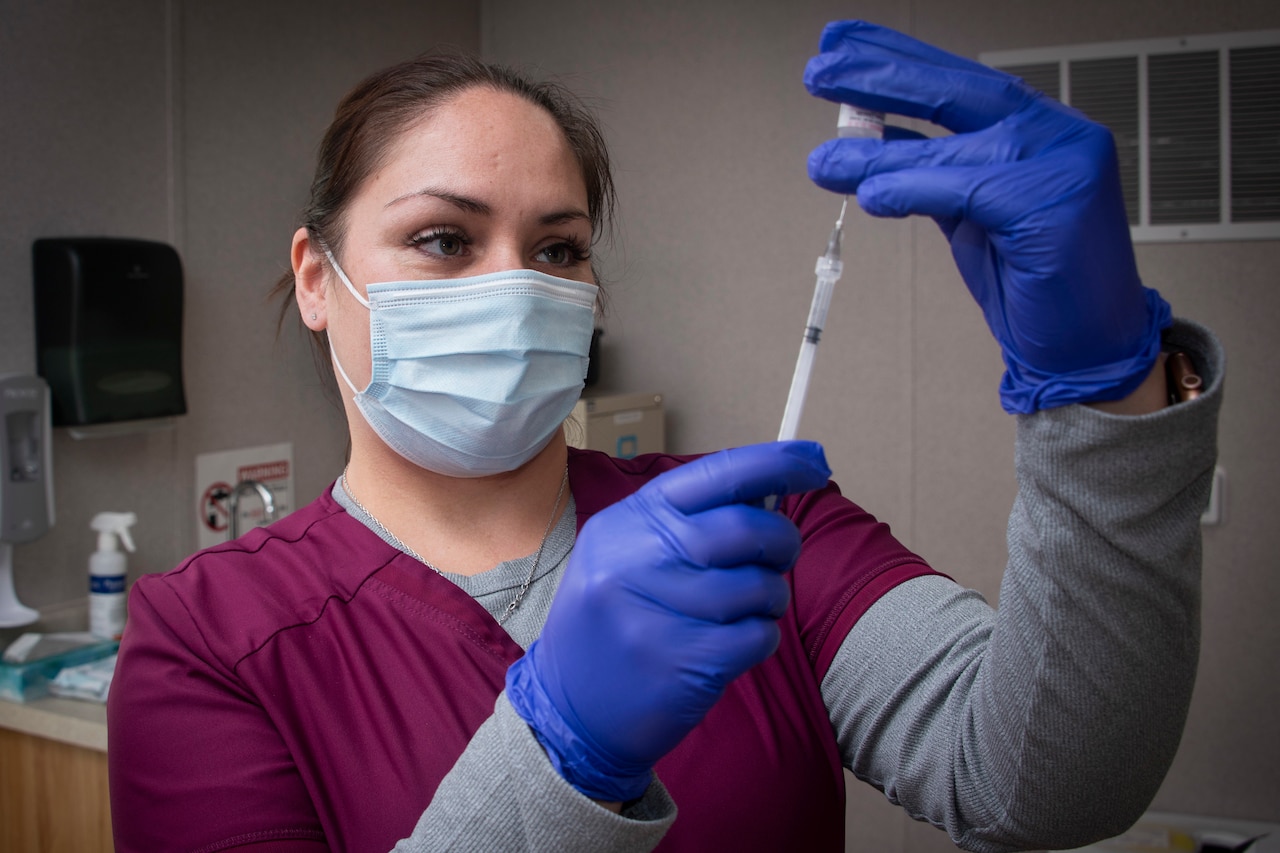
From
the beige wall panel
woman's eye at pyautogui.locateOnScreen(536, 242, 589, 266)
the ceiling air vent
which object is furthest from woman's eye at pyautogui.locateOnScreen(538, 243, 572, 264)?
the ceiling air vent

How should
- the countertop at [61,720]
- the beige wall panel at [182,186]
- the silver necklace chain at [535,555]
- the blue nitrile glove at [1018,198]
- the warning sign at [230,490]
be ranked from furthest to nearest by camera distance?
the warning sign at [230,490], the beige wall panel at [182,186], the countertop at [61,720], the silver necklace chain at [535,555], the blue nitrile glove at [1018,198]

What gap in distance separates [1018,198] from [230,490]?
6.54ft

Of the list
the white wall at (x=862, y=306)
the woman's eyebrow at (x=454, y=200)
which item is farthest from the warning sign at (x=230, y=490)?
the woman's eyebrow at (x=454, y=200)

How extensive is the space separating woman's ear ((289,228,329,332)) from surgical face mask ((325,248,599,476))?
0.10m

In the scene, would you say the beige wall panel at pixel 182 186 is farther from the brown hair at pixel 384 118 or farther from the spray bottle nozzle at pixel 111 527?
the brown hair at pixel 384 118

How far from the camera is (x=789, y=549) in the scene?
694mm

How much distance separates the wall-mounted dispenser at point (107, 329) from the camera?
1.70 metres

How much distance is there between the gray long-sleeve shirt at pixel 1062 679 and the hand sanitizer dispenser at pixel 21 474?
1331 millimetres

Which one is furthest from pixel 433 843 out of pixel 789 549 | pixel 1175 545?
pixel 1175 545

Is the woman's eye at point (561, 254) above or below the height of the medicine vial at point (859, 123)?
below

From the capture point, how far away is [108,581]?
178 cm

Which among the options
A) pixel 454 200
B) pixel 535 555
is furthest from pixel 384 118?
pixel 535 555

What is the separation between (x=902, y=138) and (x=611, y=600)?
1.38ft

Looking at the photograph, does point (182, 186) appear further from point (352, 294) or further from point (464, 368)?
point (464, 368)
